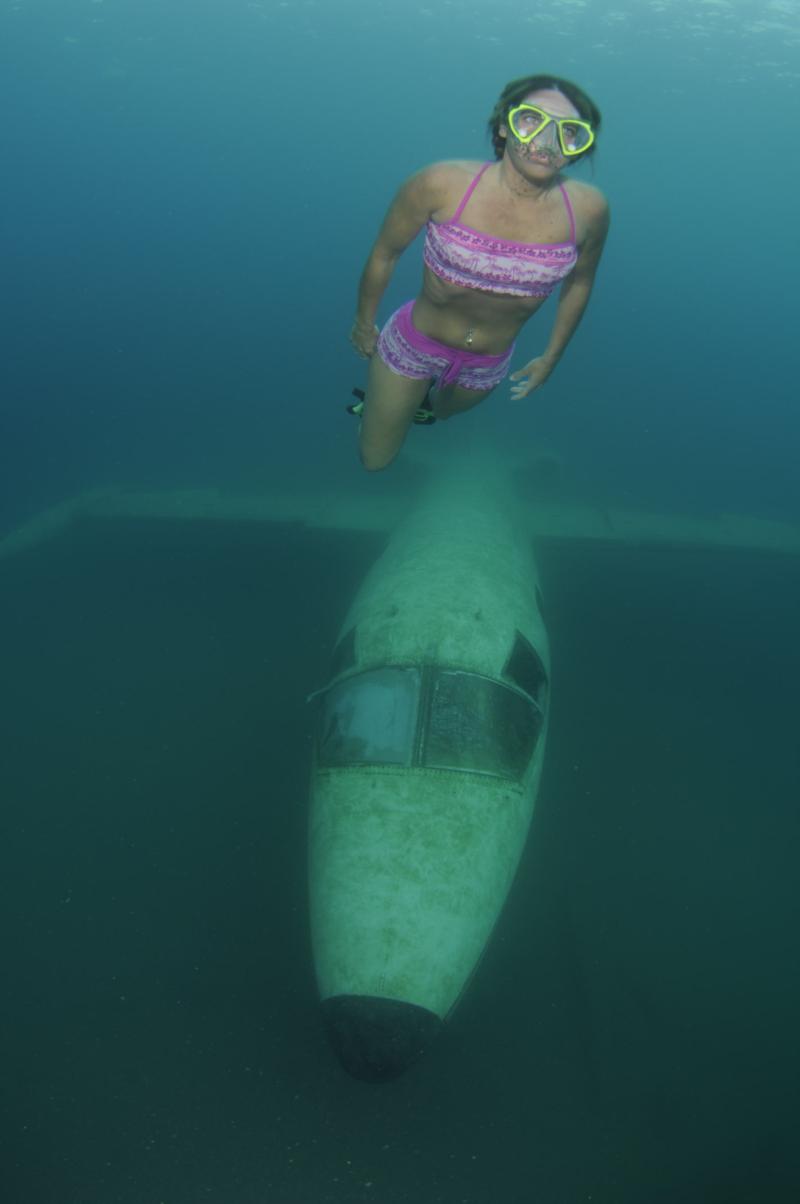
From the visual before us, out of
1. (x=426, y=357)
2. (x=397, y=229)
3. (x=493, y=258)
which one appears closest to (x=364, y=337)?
(x=426, y=357)

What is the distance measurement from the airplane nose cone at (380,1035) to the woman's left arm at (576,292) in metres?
5.17

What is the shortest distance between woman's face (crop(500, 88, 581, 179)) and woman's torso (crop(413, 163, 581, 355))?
0.85ft

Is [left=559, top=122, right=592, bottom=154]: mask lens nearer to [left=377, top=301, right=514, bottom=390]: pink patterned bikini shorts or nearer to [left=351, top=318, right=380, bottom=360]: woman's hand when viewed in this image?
[left=377, top=301, right=514, bottom=390]: pink patterned bikini shorts

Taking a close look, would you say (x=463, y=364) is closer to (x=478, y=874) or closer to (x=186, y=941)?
(x=478, y=874)

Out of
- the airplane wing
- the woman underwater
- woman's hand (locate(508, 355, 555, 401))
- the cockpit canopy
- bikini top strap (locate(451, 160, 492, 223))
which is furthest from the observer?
the airplane wing

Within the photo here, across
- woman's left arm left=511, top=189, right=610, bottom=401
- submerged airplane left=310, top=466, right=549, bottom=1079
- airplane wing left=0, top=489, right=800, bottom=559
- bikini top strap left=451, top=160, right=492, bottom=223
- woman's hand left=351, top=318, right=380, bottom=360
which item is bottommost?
submerged airplane left=310, top=466, right=549, bottom=1079

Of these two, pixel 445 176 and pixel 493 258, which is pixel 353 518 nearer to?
pixel 493 258

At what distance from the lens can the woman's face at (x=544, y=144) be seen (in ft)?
12.6

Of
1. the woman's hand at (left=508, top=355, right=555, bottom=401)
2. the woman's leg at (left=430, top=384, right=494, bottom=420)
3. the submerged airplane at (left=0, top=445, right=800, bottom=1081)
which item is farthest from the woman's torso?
the submerged airplane at (left=0, top=445, right=800, bottom=1081)

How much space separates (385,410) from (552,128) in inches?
108

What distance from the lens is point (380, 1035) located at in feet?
13.9

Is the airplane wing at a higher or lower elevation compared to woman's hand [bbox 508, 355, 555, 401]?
higher

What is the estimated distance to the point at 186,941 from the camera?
5.78 metres

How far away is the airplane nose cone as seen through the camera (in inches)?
166
